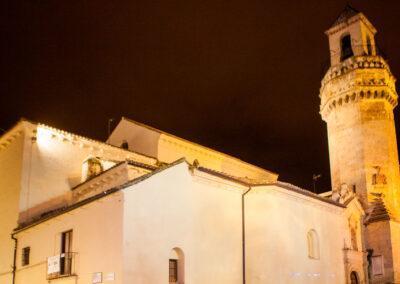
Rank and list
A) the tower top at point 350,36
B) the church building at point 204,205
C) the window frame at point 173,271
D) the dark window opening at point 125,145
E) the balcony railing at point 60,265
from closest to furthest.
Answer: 1. the church building at point 204,205
2. the balcony railing at point 60,265
3. the window frame at point 173,271
4. the dark window opening at point 125,145
5. the tower top at point 350,36

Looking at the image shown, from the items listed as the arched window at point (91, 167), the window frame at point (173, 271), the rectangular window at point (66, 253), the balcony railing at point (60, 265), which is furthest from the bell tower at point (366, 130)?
the balcony railing at point (60, 265)

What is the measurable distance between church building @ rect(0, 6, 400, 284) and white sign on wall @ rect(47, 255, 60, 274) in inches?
1.7

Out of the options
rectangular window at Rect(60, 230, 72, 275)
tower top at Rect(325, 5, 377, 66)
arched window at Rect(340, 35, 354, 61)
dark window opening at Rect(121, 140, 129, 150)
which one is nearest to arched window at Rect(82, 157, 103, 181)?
dark window opening at Rect(121, 140, 129, 150)

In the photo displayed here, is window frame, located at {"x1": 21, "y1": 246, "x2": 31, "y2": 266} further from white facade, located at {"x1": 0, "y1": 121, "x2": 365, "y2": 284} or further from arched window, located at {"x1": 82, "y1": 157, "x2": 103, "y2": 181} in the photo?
arched window, located at {"x1": 82, "y1": 157, "x2": 103, "y2": 181}

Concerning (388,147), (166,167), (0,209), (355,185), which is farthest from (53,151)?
(388,147)

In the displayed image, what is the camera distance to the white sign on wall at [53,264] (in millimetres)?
19845

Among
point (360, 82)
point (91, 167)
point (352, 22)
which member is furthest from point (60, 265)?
point (352, 22)

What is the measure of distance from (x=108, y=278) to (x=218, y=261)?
20.7 feet

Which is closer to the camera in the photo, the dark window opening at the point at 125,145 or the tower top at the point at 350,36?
Result: the dark window opening at the point at 125,145

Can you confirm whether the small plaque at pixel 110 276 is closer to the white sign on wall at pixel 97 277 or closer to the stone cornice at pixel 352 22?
the white sign on wall at pixel 97 277

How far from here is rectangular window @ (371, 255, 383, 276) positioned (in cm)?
3250

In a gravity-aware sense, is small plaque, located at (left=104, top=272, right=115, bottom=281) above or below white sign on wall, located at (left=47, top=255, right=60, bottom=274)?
below

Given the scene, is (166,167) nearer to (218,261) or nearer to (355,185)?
(218,261)

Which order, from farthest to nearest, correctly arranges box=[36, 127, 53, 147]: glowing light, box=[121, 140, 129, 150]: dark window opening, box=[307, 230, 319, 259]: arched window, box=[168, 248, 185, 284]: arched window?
1. box=[121, 140, 129, 150]: dark window opening
2. box=[36, 127, 53, 147]: glowing light
3. box=[307, 230, 319, 259]: arched window
4. box=[168, 248, 185, 284]: arched window
